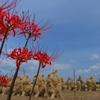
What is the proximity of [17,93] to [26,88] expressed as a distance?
1281mm

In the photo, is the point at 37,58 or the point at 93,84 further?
the point at 93,84

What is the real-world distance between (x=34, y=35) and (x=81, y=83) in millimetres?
22325

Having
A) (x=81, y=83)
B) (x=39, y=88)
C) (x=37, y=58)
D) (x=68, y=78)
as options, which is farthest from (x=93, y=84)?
(x=37, y=58)

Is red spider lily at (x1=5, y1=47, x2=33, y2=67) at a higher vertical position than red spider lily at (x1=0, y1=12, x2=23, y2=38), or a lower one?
lower

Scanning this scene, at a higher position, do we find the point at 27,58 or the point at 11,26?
the point at 11,26

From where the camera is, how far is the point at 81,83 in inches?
985

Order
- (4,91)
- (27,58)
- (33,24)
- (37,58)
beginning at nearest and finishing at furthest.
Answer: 1. (27,58)
2. (33,24)
3. (37,58)
4. (4,91)

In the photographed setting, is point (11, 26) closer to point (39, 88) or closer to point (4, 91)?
point (39, 88)

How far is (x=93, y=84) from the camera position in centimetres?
2356

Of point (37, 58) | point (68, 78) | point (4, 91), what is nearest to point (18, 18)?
point (37, 58)

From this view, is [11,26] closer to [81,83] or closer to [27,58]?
[27,58]

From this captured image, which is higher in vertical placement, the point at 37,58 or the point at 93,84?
the point at 93,84

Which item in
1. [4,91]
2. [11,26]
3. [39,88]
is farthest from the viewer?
[4,91]

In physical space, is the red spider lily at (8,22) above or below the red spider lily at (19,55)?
above
